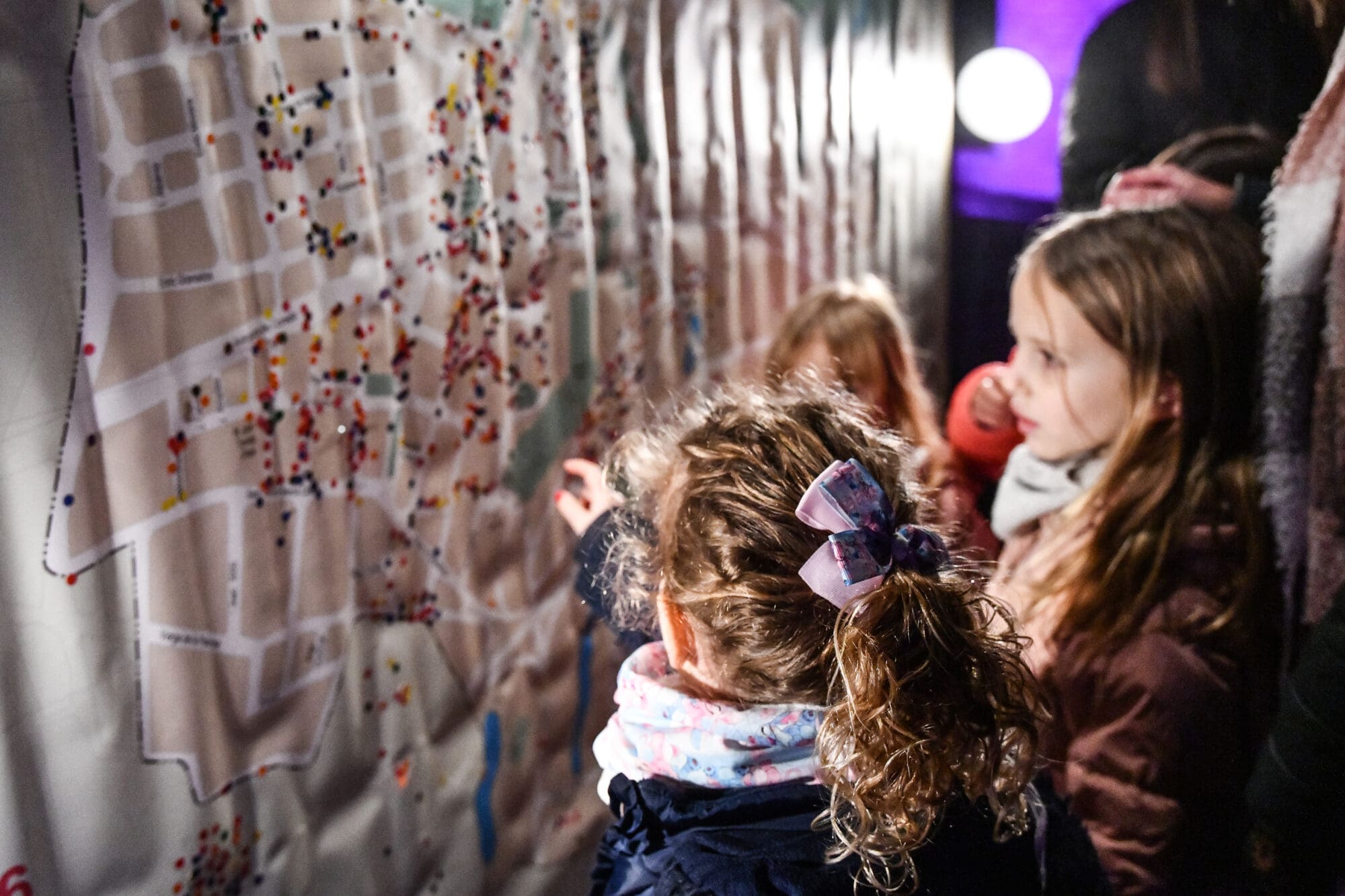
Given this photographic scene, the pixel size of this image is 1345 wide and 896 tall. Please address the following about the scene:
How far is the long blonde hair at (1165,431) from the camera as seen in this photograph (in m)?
1.18

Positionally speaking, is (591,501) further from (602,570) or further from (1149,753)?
(1149,753)

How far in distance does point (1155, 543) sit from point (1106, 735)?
25 centimetres

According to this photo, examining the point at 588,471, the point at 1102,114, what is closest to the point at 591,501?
the point at 588,471

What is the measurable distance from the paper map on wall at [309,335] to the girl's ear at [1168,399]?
79 cm

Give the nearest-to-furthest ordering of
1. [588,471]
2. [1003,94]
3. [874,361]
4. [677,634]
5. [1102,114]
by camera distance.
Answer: [677,634] → [588,471] → [874,361] → [1102,114] → [1003,94]

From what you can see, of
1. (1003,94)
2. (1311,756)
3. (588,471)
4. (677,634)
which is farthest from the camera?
(1003,94)

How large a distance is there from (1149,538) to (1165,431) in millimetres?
160

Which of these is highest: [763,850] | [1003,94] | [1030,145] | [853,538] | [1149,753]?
[1003,94]

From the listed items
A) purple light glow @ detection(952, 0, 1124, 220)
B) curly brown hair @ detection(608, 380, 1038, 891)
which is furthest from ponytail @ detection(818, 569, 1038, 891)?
purple light glow @ detection(952, 0, 1124, 220)

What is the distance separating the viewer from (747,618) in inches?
29.9

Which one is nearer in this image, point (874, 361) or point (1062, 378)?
point (1062, 378)

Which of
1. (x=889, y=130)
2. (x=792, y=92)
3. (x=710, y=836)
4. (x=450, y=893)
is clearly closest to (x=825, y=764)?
(x=710, y=836)

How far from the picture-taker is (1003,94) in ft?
6.94

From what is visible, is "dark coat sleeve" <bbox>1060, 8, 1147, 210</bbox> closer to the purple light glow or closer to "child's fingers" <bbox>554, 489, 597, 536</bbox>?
the purple light glow
